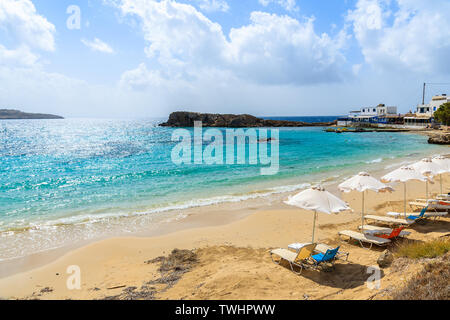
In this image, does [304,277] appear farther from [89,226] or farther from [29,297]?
[89,226]

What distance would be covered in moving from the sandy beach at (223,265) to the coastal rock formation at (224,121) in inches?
3717

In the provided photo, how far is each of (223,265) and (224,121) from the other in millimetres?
103053

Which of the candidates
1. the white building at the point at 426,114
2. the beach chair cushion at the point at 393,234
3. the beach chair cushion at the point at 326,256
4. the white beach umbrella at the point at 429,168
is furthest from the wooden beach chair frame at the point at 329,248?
the white building at the point at 426,114

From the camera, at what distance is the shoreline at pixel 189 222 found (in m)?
9.25

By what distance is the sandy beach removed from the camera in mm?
6543

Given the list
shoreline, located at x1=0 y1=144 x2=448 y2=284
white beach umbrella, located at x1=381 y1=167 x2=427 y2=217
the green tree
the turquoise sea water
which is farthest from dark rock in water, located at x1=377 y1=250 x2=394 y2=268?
the green tree

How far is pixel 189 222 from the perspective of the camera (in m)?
12.8

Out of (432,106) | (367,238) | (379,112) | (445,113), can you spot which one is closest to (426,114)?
(432,106)

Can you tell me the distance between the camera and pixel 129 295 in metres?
6.73

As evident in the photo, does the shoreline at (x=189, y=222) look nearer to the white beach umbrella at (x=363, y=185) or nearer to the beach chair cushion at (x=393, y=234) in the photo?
the white beach umbrella at (x=363, y=185)

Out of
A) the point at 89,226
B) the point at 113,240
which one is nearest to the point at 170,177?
the point at 89,226

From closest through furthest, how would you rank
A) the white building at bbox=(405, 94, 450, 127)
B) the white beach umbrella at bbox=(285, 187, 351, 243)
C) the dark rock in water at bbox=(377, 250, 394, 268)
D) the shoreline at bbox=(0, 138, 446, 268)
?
the dark rock in water at bbox=(377, 250, 394, 268) → the white beach umbrella at bbox=(285, 187, 351, 243) → the shoreline at bbox=(0, 138, 446, 268) → the white building at bbox=(405, 94, 450, 127)

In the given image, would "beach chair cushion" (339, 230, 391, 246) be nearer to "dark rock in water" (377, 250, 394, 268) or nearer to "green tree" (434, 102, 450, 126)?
"dark rock in water" (377, 250, 394, 268)

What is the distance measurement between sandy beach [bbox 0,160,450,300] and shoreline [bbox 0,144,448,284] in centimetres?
5
